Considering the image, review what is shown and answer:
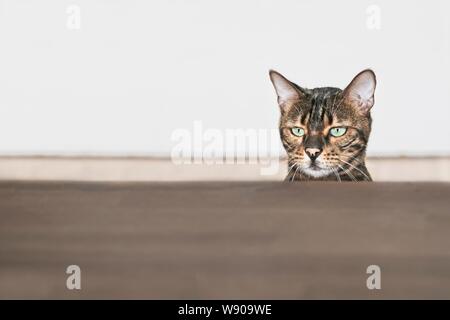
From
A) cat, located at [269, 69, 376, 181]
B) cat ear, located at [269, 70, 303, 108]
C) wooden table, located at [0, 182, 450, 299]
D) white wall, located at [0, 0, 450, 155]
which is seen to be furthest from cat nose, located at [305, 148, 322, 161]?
white wall, located at [0, 0, 450, 155]

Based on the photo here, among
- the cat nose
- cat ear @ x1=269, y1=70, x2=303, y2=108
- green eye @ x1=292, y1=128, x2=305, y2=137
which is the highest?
cat ear @ x1=269, y1=70, x2=303, y2=108

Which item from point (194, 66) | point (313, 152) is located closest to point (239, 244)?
point (313, 152)

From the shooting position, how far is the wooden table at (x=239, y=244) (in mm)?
677

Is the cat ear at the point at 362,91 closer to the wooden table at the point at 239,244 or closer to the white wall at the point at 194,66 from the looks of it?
the wooden table at the point at 239,244

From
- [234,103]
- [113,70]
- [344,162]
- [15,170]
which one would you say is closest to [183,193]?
[344,162]

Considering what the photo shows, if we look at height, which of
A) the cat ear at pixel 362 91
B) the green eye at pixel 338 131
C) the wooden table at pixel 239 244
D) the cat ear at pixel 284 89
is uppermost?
the cat ear at pixel 284 89

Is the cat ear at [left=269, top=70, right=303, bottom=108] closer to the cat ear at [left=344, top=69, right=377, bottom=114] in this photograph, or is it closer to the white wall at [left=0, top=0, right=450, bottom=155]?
the cat ear at [left=344, top=69, right=377, bottom=114]

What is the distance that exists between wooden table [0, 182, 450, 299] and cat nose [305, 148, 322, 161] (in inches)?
14.7

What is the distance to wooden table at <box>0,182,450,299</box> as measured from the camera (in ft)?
2.22

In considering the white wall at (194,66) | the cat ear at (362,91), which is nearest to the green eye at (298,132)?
the cat ear at (362,91)

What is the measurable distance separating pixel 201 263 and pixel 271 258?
3.5 inches

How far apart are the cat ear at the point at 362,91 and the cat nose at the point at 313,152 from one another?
0.40ft

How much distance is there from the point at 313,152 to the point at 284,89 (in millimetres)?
154

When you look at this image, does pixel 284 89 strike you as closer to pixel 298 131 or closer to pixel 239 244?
pixel 298 131
